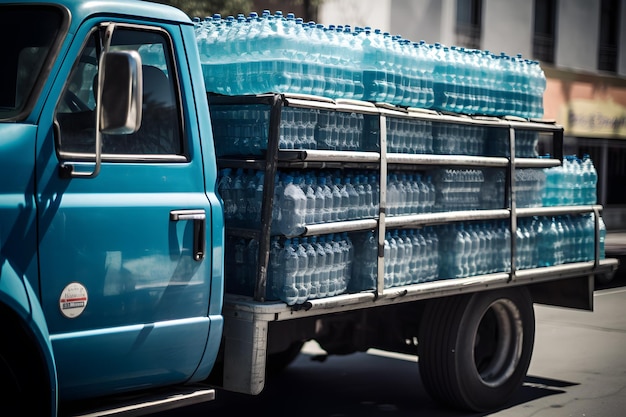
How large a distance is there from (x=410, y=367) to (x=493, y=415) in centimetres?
195

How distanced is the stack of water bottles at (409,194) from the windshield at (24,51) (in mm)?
2545

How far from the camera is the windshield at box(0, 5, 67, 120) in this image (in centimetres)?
432

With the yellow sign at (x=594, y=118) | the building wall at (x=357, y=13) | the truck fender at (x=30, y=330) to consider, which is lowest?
the truck fender at (x=30, y=330)

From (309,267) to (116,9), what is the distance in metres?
1.82

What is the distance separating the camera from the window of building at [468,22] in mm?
24400

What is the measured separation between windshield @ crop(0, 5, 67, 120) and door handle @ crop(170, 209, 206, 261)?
0.93m

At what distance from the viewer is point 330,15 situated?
20.5 metres

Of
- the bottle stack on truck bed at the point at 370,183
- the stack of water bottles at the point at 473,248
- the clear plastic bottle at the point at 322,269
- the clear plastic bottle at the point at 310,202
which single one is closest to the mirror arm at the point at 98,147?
the bottle stack on truck bed at the point at 370,183

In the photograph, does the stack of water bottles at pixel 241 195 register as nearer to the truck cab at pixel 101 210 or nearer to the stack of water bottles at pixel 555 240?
the truck cab at pixel 101 210

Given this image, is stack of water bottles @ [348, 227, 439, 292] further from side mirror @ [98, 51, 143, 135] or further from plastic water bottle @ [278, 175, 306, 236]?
side mirror @ [98, 51, 143, 135]

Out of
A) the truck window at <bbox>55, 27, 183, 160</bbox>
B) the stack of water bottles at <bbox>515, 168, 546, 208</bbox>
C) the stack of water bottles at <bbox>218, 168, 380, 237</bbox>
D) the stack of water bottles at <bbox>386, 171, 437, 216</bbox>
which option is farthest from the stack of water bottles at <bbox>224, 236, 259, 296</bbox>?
the stack of water bottles at <bbox>515, 168, 546, 208</bbox>

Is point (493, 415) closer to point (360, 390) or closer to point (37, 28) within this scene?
point (360, 390)

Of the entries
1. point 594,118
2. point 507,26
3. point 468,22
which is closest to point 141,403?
point 468,22

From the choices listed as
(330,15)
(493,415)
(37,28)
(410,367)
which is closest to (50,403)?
(37,28)
